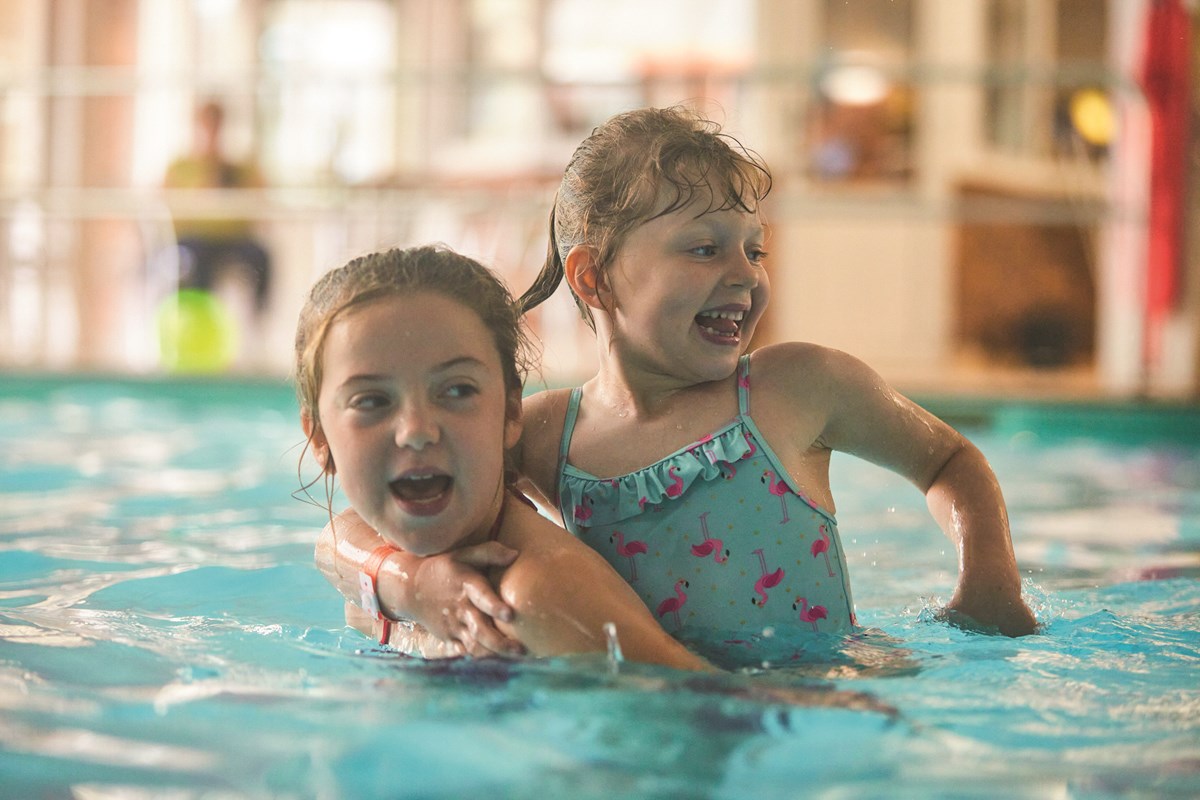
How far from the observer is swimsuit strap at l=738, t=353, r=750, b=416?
1.91 metres

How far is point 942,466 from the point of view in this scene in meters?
1.99

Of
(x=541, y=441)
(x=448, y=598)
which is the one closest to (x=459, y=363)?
(x=448, y=598)

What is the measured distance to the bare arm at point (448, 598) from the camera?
5.16 ft

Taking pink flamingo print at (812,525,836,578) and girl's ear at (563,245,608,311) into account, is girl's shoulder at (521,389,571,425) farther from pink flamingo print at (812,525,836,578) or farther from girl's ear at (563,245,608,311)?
pink flamingo print at (812,525,836,578)

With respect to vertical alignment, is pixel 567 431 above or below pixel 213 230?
below

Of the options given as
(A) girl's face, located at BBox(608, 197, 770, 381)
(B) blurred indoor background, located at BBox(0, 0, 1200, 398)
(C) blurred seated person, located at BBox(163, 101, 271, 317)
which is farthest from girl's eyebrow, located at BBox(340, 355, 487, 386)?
(C) blurred seated person, located at BBox(163, 101, 271, 317)

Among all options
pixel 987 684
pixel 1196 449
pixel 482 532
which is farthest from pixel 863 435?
pixel 1196 449

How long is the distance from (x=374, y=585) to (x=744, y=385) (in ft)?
1.94

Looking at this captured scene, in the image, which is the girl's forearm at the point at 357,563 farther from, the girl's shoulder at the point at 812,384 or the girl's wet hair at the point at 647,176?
the girl's shoulder at the point at 812,384

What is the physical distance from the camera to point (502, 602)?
1560 millimetres

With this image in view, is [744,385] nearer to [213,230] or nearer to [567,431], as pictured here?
[567,431]

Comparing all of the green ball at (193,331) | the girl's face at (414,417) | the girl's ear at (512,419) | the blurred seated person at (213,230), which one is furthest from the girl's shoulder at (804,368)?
the blurred seated person at (213,230)

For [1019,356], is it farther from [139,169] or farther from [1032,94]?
[139,169]

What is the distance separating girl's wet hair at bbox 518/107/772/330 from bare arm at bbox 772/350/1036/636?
29cm
